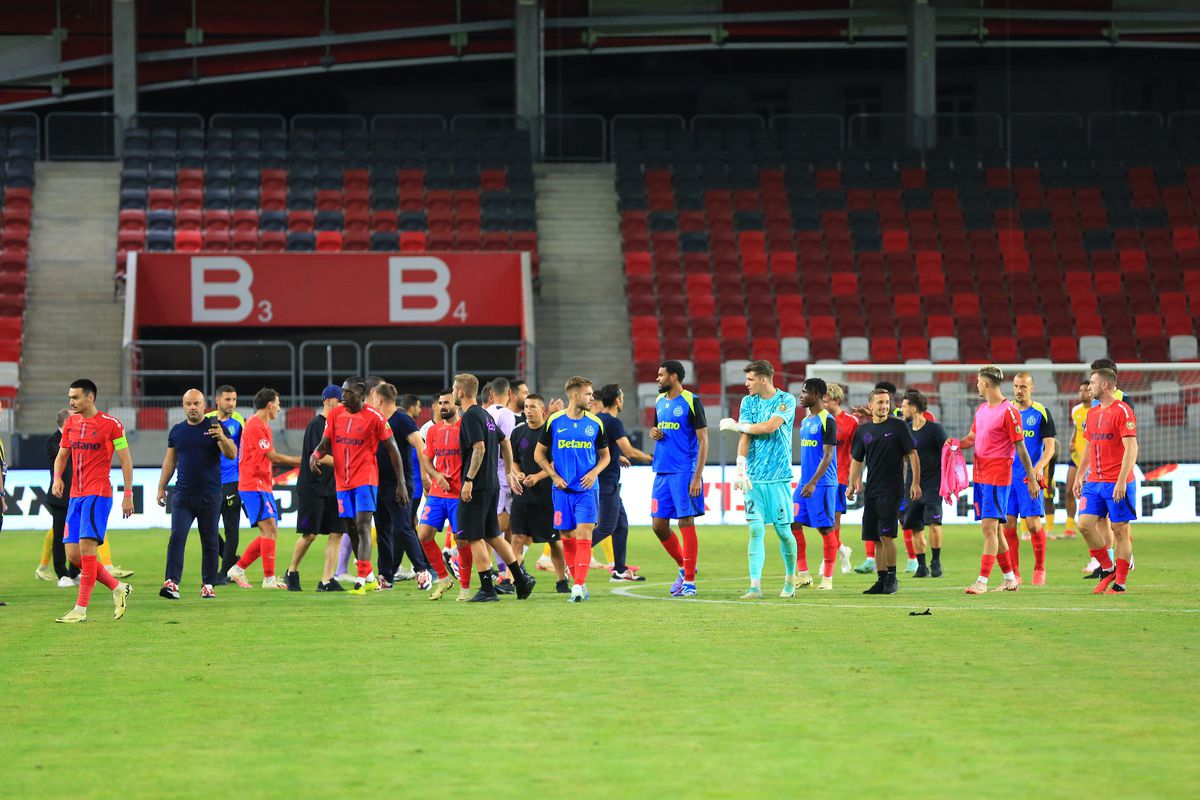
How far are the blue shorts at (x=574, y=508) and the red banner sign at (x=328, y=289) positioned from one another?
16193 millimetres

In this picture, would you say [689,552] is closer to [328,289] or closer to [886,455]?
[886,455]

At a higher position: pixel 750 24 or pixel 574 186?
pixel 750 24

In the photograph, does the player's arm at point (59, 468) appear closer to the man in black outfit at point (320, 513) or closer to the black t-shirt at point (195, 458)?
the black t-shirt at point (195, 458)

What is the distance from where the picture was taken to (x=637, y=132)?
39.4m

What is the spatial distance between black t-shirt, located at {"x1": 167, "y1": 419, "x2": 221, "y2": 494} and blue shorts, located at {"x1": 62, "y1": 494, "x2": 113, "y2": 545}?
1.80m

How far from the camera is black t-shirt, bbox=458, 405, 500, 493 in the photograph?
516 inches

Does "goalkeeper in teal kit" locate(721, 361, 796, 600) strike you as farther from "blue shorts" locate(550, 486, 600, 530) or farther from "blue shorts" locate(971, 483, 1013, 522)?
"blue shorts" locate(971, 483, 1013, 522)

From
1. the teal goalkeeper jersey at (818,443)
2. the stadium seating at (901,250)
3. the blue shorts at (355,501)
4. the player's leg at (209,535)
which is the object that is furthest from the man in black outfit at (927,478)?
the stadium seating at (901,250)

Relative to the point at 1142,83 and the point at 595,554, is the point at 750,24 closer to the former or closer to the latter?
the point at 1142,83

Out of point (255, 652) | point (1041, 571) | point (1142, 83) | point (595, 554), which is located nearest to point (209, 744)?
point (255, 652)

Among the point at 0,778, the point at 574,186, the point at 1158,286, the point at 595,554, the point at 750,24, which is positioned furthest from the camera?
the point at 750,24

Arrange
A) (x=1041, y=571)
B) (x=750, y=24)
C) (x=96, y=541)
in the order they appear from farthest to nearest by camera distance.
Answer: (x=750, y=24) < (x=1041, y=571) < (x=96, y=541)

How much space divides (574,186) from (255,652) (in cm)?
2941

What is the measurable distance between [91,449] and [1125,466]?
8.57 m
